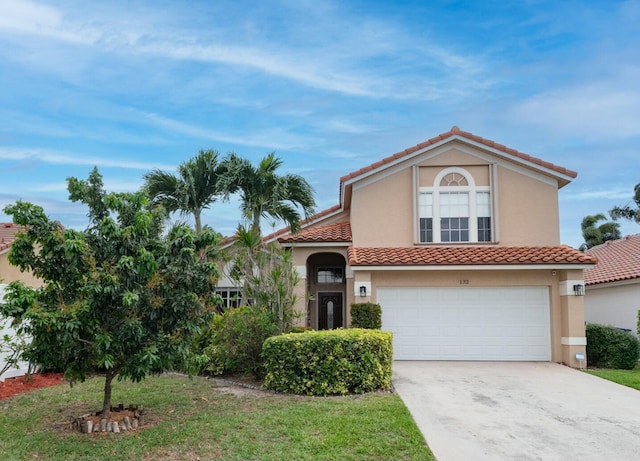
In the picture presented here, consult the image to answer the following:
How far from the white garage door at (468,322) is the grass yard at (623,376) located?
6.33ft

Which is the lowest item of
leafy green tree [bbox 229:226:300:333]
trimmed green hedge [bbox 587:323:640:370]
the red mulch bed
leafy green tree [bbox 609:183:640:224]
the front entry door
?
the red mulch bed

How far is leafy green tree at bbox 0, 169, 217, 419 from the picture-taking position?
25.6 feet

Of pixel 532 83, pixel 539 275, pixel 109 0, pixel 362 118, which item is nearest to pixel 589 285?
pixel 539 275

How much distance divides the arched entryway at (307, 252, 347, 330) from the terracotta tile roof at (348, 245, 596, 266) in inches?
158

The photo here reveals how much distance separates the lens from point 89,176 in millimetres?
8703

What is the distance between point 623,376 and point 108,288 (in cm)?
1371

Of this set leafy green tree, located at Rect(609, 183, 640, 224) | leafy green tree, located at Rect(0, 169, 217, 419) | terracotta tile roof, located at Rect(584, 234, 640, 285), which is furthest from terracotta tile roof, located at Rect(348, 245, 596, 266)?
leafy green tree, located at Rect(609, 183, 640, 224)

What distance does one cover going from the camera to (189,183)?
1917 centimetres

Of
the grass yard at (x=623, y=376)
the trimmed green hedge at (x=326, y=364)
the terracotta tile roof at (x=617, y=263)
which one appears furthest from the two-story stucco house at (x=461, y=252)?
the trimmed green hedge at (x=326, y=364)

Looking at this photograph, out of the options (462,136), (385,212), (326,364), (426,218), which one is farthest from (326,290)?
(326,364)

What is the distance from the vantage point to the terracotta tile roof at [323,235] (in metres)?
18.7

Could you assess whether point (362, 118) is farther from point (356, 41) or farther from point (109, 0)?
point (109, 0)

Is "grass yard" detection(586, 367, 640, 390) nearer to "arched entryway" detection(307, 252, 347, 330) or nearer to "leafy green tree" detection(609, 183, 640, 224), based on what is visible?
"arched entryway" detection(307, 252, 347, 330)

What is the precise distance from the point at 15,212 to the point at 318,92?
36.3 feet
